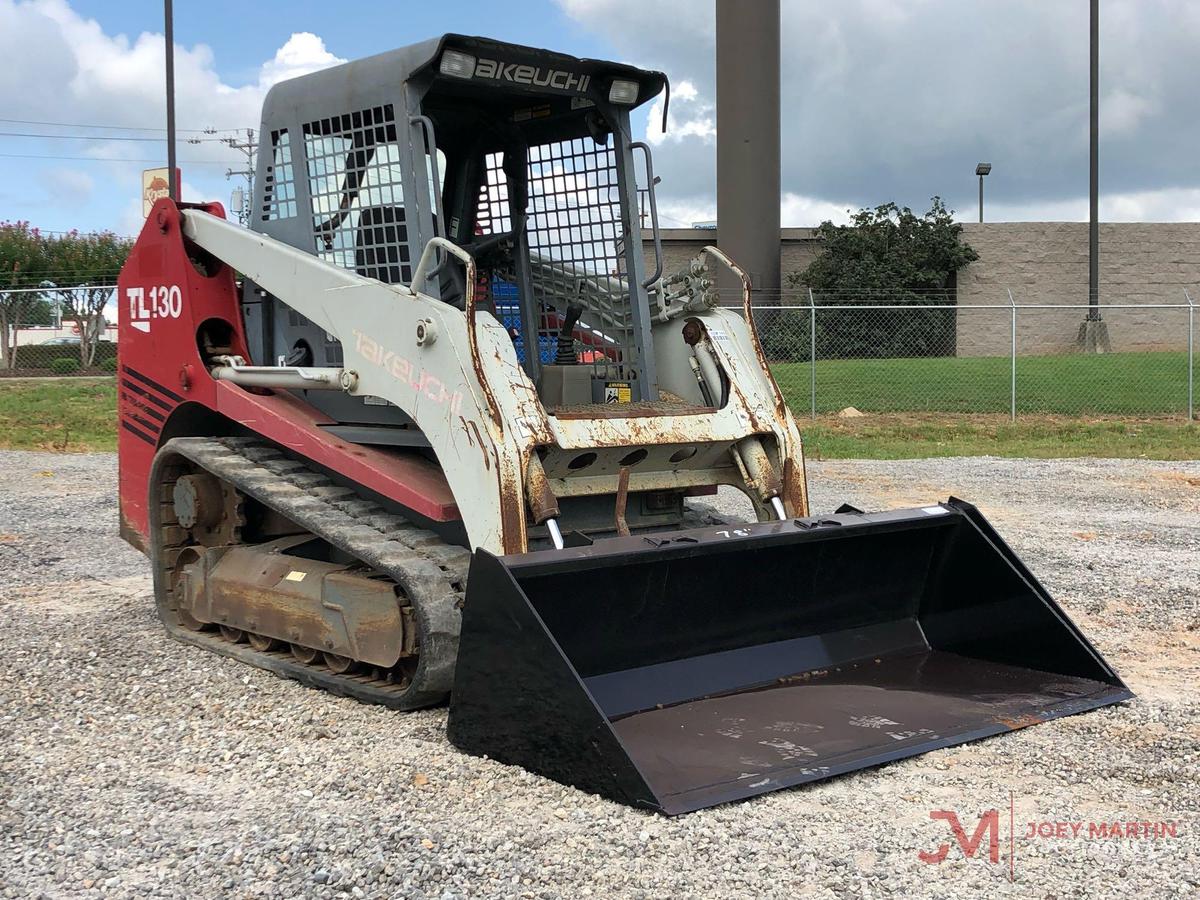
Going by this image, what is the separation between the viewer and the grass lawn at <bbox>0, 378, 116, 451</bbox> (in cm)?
1623

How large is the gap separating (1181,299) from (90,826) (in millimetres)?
34056

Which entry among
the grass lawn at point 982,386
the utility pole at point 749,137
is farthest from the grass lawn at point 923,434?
the utility pole at point 749,137

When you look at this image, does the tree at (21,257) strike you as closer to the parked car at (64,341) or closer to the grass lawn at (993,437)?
the parked car at (64,341)

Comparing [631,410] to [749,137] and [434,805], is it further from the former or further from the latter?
[749,137]

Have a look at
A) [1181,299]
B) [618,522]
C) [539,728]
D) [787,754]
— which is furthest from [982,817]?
[1181,299]

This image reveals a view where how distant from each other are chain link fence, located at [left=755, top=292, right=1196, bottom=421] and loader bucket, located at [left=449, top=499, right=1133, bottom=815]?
33.8 ft

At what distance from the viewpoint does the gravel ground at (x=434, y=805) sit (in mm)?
3475

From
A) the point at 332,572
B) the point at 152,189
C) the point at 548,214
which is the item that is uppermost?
the point at 152,189

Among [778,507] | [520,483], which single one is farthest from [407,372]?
[778,507]

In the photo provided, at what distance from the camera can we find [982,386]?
21.0 metres

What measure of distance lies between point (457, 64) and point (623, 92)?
1.00m

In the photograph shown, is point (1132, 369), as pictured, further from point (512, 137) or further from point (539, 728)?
point (539, 728)

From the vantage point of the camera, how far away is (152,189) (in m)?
24.9

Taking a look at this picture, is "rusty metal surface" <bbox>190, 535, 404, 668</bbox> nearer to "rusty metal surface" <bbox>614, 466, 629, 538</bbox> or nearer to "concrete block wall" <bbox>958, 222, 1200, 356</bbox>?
"rusty metal surface" <bbox>614, 466, 629, 538</bbox>
